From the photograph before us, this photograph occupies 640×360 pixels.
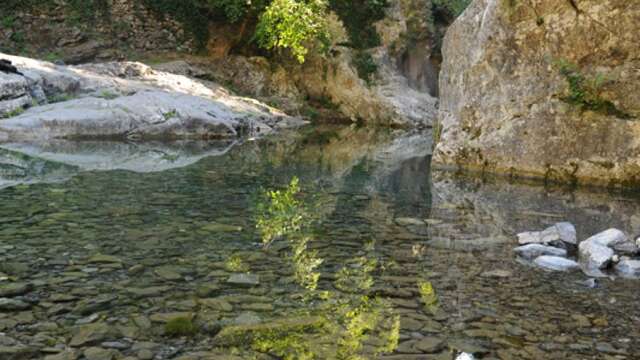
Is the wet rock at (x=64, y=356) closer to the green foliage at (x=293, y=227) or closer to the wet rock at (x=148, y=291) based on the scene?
the wet rock at (x=148, y=291)

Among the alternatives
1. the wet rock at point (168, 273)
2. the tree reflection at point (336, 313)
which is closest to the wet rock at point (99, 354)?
the tree reflection at point (336, 313)

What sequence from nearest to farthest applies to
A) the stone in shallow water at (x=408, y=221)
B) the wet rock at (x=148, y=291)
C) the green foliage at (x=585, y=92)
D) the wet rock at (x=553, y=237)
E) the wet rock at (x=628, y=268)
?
1. the wet rock at (x=148, y=291)
2. the wet rock at (x=628, y=268)
3. the wet rock at (x=553, y=237)
4. the stone in shallow water at (x=408, y=221)
5. the green foliage at (x=585, y=92)

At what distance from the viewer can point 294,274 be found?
207 inches

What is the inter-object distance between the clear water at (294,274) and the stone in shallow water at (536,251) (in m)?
0.19

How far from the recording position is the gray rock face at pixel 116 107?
50.5 feet

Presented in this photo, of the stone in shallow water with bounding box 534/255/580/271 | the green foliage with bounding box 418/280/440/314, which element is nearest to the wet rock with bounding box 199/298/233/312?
the green foliage with bounding box 418/280/440/314

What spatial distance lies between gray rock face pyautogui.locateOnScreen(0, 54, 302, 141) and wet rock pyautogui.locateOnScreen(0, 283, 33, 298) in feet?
36.9

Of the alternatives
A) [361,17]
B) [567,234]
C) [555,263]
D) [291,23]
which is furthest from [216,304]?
[361,17]

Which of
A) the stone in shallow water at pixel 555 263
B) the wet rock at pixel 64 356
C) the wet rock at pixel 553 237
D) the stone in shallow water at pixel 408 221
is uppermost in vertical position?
the wet rock at pixel 553 237

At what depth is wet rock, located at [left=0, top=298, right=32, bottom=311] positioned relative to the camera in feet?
13.5

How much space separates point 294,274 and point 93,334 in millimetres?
1873

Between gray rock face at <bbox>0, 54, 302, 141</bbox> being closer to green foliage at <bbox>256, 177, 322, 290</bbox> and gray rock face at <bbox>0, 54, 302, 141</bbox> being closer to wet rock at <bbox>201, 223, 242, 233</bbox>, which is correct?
green foliage at <bbox>256, 177, 322, 290</bbox>

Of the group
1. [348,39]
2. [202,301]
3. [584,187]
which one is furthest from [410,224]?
[348,39]

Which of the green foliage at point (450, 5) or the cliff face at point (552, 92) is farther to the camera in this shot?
the green foliage at point (450, 5)
